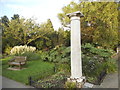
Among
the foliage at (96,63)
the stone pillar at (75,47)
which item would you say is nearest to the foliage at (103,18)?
the foliage at (96,63)

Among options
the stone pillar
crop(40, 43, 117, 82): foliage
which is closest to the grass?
crop(40, 43, 117, 82): foliage

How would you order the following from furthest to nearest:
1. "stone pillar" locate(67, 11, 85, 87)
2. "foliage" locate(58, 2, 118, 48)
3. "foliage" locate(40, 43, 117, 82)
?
"foliage" locate(58, 2, 118, 48), "foliage" locate(40, 43, 117, 82), "stone pillar" locate(67, 11, 85, 87)

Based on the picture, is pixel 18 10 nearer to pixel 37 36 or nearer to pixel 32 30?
pixel 32 30

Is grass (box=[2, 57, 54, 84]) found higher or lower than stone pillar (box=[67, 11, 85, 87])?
lower

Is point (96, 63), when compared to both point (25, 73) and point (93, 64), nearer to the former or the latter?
point (93, 64)

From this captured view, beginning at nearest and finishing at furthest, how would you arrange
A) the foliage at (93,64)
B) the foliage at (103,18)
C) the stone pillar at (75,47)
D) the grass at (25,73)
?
the stone pillar at (75,47), the grass at (25,73), the foliage at (93,64), the foliage at (103,18)

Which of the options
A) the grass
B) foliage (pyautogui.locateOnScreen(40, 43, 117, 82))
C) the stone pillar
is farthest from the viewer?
foliage (pyautogui.locateOnScreen(40, 43, 117, 82))

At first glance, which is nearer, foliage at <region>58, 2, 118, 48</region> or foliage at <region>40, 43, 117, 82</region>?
foliage at <region>40, 43, 117, 82</region>

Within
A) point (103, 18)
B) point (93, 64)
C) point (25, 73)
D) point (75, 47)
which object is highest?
point (103, 18)

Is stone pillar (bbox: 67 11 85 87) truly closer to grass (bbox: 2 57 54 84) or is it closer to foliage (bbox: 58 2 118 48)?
grass (bbox: 2 57 54 84)

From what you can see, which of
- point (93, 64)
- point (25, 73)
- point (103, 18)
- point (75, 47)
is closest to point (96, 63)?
point (93, 64)

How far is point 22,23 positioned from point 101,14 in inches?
399

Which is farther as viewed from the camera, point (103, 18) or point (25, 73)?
point (103, 18)

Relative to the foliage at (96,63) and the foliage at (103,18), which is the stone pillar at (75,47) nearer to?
the foliage at (96,63)
